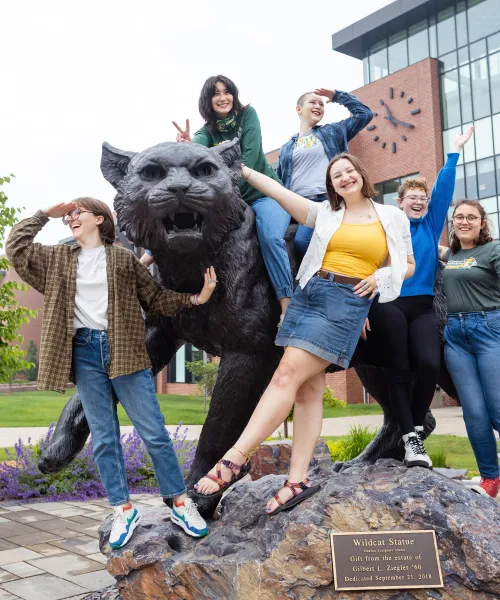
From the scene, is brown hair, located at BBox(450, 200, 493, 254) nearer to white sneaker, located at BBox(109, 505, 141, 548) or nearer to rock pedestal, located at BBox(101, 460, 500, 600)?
rock pedestal, located at BBox(101, 460, 500, 600)

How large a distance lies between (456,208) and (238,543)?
2268mm

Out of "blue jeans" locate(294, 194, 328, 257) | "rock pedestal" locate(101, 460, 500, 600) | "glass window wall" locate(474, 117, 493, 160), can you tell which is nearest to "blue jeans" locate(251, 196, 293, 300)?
"blue jeans" locate(294, 194, 328, 257)

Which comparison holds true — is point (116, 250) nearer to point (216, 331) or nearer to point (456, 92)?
point (216, 331)

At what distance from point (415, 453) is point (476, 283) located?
1140mm

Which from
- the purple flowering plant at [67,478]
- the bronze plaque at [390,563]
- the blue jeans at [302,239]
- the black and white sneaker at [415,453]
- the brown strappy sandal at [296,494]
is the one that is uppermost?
the blue jeans at [302,239]

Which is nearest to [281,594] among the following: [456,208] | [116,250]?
[116,250]

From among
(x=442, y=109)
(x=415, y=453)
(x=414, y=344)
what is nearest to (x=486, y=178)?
(x=442, y=109)

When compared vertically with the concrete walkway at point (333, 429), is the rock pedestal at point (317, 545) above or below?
above

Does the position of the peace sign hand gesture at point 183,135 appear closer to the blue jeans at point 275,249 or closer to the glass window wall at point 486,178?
A: the blue jeans at point 275,249

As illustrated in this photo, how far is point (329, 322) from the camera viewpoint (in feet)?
8.79

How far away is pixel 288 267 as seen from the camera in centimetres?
310

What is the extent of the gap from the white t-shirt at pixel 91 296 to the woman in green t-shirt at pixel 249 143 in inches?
33.3

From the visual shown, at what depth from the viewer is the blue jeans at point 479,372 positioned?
10.8 ft

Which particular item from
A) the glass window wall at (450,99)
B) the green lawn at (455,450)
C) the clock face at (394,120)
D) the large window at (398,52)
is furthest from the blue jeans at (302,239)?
the large window at (398,52)
